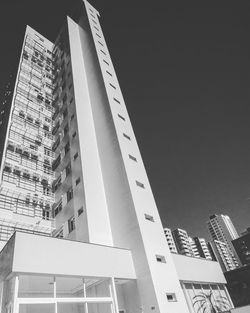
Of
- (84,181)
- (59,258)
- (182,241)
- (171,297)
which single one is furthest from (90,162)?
(182,241)

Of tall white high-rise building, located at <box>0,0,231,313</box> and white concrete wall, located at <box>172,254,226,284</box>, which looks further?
white concrete wall, located at <box>172,254,226,284</box>

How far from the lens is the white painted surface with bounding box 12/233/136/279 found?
10637 mm

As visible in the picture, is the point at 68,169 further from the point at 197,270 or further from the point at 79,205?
the point at 197,270

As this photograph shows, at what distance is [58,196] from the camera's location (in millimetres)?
22953

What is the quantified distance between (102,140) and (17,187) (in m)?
8.66

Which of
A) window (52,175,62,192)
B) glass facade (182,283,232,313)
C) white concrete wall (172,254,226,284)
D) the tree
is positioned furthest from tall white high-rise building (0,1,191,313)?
the tree

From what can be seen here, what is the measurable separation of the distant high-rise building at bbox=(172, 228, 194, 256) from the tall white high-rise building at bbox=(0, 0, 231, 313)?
139m

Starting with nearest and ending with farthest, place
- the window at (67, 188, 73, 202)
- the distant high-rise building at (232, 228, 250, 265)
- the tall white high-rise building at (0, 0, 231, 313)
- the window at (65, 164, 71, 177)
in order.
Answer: the tall white high-rise building at (0, 0, 231, 313), the window at (67, 188, 73, 202), the window at (65, 164, 71, 177), the distant high-rise building at (232, 228, 250, 265)

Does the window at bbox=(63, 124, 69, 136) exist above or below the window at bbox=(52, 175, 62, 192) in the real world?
above

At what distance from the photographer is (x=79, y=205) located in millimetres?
18328

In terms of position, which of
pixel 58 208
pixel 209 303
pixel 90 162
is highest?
pixel 90 162

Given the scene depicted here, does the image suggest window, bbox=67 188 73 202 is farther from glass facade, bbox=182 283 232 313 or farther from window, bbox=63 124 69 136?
glass facade, bbox=182 283 232 313

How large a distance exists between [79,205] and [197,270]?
10277 mm

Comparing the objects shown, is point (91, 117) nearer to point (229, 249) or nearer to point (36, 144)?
point (36, 144)
